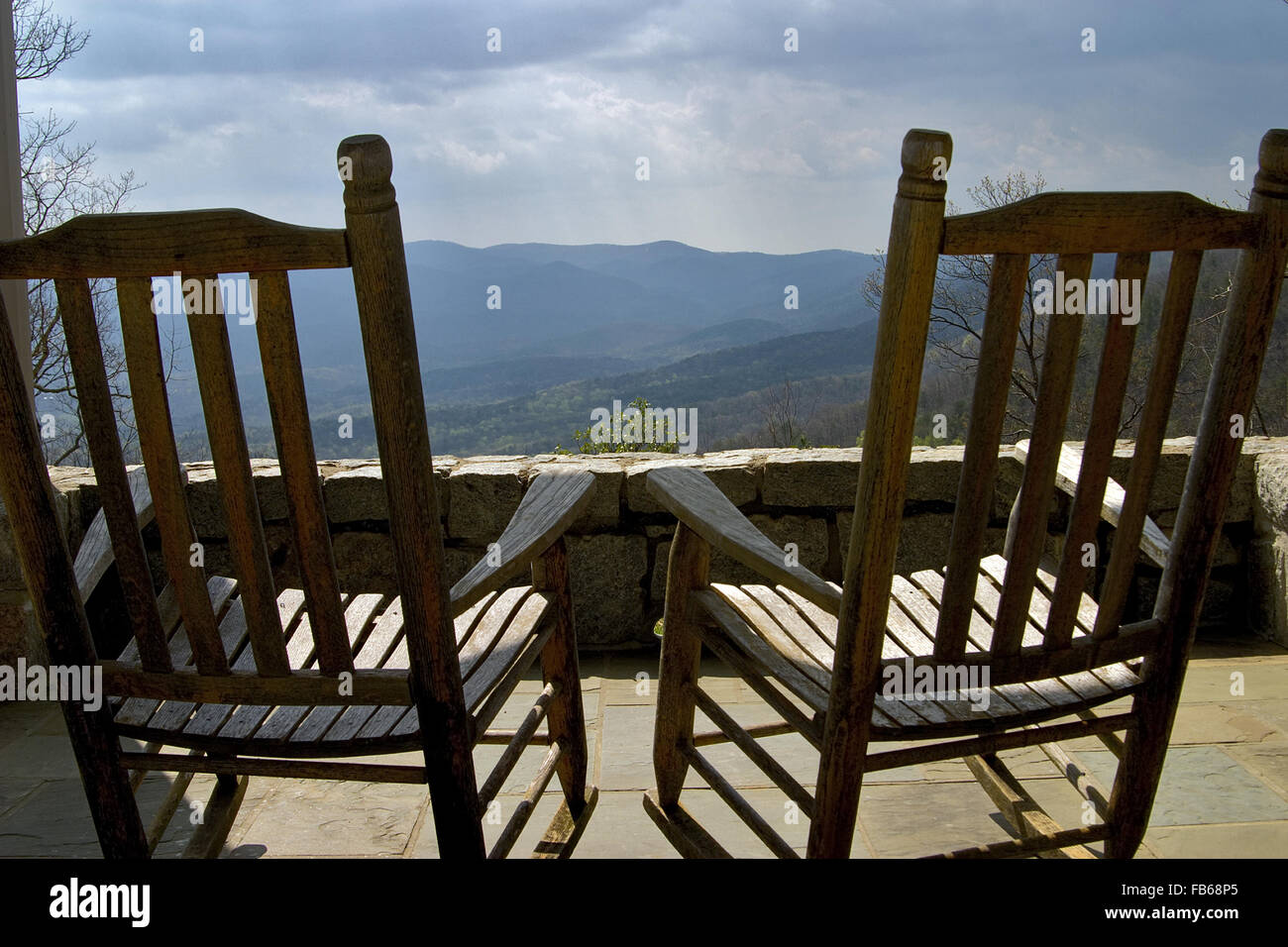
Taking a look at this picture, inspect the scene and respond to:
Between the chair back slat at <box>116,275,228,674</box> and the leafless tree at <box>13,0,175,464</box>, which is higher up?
the leafless tree at <box>13,0,175,464</box>

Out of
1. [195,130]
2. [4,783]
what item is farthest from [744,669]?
[195,130]

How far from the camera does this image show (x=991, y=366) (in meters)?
0.98

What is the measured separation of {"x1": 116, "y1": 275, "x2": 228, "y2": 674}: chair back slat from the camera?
0.94 metres

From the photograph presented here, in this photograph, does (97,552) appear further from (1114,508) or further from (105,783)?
(1114,508)

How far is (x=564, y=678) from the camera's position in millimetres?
1687

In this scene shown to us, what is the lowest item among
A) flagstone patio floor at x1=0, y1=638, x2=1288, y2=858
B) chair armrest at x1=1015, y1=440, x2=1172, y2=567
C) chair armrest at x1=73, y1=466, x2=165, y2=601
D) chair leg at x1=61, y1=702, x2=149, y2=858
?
flagstone patio floor at x1=0, y1=638, x2=1288, y2=858

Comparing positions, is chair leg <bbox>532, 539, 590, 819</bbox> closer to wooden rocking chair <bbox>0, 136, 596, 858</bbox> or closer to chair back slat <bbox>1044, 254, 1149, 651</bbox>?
wooden rocking chair <bbox>0, 136, 596, 858</bbox>

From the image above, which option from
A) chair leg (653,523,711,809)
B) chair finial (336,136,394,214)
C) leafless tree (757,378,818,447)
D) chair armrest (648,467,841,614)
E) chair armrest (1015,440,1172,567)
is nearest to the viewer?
chair finial (336,136,394,214)

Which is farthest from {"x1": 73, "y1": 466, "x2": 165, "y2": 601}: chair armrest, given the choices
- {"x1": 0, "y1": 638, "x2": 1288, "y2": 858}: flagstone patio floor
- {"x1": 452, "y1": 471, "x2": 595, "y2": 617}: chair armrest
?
{"x1": 0, "y1": 638, "x2": 1288, "y2": 858}: flagstone patio floor

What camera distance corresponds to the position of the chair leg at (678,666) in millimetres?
1538

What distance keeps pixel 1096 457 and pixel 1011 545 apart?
0.49 feet

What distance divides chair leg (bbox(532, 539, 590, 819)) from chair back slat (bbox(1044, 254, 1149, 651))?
0.77 m

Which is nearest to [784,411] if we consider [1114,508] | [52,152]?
[52,152]

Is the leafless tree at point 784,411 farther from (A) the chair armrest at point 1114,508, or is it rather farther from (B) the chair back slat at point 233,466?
(B) the chair back slat at point 233,466
